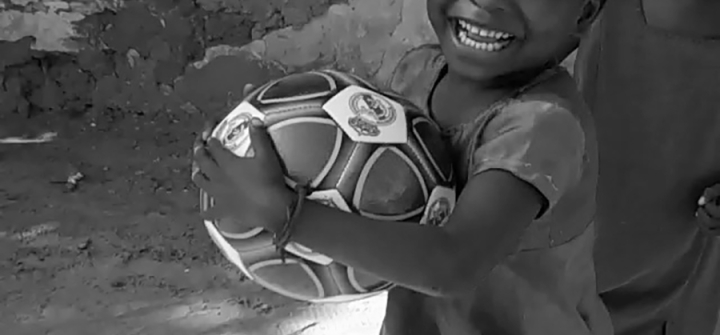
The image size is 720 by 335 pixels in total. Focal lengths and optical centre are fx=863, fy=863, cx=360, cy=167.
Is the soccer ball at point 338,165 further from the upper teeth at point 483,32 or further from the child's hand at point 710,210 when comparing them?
the child's hand at point 710,210

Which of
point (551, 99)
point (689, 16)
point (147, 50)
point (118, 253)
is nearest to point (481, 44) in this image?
point (551, 99)

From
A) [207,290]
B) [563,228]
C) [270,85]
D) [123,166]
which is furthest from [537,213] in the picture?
[123,166]

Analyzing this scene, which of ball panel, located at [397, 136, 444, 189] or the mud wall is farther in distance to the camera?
the mud wall

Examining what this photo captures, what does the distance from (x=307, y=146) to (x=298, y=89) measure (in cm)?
11

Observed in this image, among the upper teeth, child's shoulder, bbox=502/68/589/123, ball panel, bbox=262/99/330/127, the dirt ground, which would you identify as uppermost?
the upper teeth

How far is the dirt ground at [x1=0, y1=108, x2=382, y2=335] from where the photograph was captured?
2.38 m

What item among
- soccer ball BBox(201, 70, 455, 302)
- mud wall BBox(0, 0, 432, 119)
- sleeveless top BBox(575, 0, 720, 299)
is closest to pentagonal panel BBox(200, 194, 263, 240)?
soccer ball BBox(201, 70, 455, 302)

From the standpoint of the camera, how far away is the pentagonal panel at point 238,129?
106 cm

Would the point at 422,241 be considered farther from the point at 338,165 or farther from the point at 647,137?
the point at 647,137

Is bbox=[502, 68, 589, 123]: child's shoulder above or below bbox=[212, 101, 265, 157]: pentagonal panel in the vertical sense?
below

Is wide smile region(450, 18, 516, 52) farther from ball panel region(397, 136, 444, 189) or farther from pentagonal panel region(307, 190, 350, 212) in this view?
pentagonal panel region(307, 190, 350, 212)

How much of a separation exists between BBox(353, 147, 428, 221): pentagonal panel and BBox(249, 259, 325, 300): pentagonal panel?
0.11m

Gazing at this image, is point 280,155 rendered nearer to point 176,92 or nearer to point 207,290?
point 207,290

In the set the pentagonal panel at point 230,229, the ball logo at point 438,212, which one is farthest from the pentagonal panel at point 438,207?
the pentagonal panel at point 230,229
